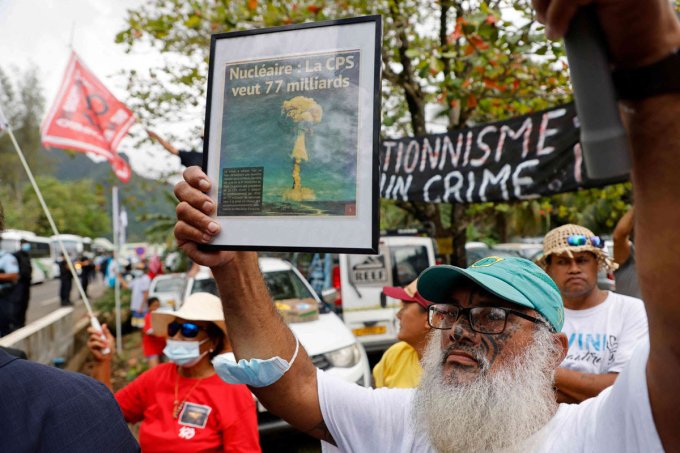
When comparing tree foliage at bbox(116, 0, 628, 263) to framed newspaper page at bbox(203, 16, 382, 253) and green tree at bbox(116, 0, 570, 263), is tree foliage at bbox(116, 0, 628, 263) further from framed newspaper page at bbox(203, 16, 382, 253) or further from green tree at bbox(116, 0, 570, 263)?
framed newspaper page at bbox(203, 16, 382, 253)

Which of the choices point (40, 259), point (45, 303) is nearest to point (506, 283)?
point (45, 303)

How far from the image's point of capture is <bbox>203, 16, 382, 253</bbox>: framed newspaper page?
1.29 m

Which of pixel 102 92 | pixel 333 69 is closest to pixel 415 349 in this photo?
pixel 333 69

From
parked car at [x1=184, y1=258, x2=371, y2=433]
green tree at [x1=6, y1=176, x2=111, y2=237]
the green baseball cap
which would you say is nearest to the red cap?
parked car at [x1=184, y1=258, x2=371, y2=433]

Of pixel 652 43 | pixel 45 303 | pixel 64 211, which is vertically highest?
pixel 64 211

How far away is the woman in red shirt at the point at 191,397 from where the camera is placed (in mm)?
2631

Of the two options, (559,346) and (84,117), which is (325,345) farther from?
(559,346)

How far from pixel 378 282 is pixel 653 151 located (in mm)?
7224

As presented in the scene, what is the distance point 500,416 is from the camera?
4.76ft

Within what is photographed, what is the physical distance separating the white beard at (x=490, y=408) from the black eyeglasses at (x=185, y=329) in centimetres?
183

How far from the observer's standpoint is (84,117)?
5.06m

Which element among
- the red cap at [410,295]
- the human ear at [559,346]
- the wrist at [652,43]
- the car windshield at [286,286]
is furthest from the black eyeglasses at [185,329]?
the car windshield at [286,286]

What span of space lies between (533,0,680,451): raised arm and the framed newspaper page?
589mm

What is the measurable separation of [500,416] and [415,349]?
1.80 meters
